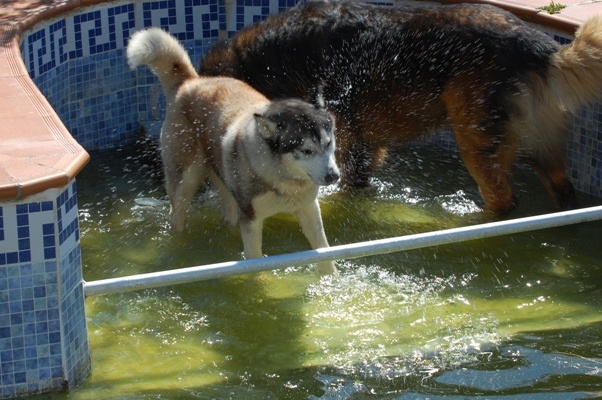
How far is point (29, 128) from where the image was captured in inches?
183

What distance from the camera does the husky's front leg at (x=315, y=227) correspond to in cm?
521

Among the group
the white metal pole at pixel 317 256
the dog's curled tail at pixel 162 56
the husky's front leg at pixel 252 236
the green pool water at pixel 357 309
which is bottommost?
the green pool water at pixel 357 309

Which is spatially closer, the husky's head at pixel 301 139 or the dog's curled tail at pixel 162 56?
the husky's head at pixel 301 139

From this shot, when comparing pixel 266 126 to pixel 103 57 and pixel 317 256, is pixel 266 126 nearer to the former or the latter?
pixel 317 256

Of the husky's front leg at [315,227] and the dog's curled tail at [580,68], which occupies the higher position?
the dog's curled tail at [580,68]

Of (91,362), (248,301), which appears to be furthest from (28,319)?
(248,301)

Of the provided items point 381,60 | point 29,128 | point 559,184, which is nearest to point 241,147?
point 29,128

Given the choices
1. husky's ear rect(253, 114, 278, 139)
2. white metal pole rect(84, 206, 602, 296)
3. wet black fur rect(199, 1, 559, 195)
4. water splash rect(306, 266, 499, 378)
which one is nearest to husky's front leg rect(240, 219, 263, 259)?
water splash rect(306, 266, 499, 378)

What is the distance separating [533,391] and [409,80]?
8.06 feet

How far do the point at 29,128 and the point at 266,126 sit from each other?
1114 mm

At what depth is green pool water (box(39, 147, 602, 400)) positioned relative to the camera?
435 centimetres

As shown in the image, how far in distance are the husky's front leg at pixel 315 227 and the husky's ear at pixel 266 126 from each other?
0.50 metres

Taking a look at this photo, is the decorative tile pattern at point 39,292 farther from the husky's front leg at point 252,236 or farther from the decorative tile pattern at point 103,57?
the decorative tile pattern at point 103,57

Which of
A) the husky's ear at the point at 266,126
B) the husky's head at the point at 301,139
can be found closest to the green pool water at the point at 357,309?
the husky's head at the point at 301,139
